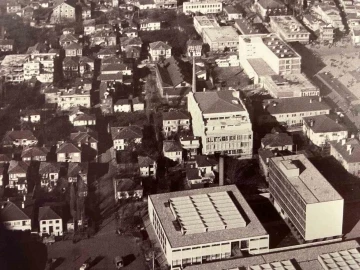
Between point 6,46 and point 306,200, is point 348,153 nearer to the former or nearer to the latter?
point 306,200

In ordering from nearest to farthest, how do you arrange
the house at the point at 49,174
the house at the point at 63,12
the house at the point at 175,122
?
the house at the point at 49,174 → the house at the point at 175,122 → the house at the point at 63,12

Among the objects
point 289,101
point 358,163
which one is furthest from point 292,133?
point 358,163

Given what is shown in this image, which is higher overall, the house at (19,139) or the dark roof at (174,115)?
the dark roof at (174,115)

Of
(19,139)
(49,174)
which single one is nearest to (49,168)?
(49,174)

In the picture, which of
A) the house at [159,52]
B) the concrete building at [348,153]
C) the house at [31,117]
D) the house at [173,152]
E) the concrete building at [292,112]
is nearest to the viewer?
the concrete building at [348,153]

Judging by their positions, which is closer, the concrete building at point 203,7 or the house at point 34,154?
the house at point 34,154

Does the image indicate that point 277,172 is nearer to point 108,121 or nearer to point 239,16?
point 108,121

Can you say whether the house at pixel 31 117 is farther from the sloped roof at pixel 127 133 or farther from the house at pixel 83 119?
the sloped roof at pixel 127 133

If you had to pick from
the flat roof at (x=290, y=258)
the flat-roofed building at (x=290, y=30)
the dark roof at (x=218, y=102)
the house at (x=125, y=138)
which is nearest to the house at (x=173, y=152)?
the house at (x=125, y=138)
